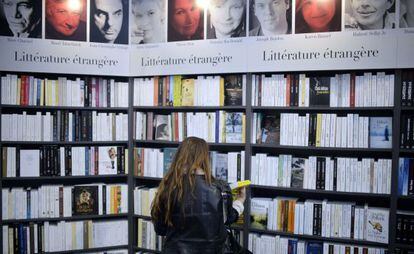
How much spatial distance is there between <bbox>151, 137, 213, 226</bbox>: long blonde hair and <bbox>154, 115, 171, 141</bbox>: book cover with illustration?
1286mm

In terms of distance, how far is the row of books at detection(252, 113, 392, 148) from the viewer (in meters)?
2.99

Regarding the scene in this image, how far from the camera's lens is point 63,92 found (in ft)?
11.6

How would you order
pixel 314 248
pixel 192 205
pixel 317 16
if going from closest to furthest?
pixel 192 205, pixel 317 16, pixel 314 248

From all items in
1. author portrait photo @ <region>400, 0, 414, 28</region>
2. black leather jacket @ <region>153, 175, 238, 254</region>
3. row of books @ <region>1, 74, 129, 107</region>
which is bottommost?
black leather jacket @ <region>153, 175, 238, 254</region>

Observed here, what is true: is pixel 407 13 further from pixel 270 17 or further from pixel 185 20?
pixel 185 20

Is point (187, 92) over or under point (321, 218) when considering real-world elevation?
over

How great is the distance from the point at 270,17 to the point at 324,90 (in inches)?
29.9

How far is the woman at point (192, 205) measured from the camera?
2.24 metres

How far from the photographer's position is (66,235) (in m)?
3.58

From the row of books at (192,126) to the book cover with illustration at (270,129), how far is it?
173 mm

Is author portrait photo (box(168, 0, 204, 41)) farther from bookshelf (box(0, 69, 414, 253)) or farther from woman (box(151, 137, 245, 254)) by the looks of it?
woman (box(151, 137, 245, 254))

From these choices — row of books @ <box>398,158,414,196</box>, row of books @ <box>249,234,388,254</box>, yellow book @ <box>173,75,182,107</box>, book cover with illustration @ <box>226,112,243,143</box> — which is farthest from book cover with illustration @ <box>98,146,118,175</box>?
row of books @ <box>398,158,414,196</box>

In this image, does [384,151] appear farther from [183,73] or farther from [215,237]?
[183,73]

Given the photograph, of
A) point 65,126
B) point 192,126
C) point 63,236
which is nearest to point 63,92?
point 65,126
